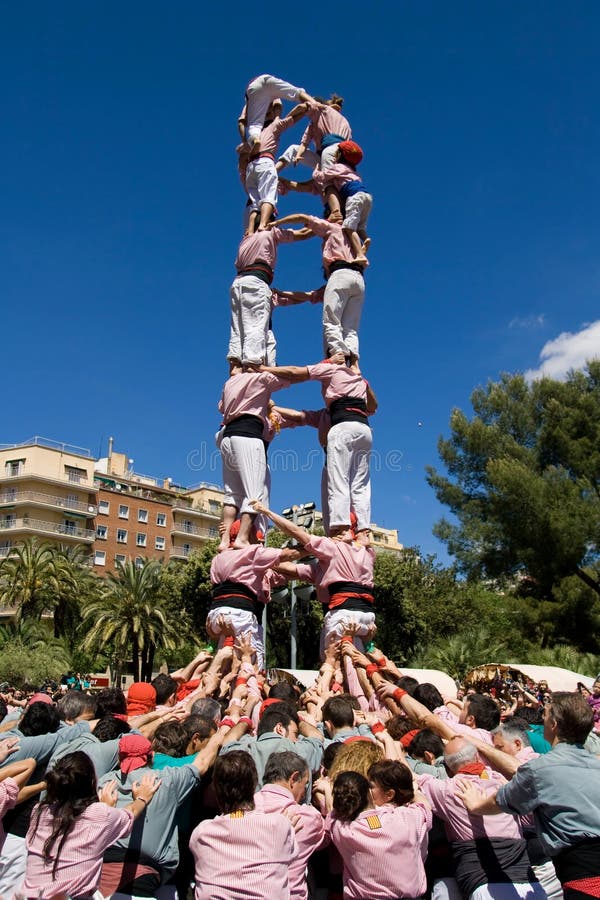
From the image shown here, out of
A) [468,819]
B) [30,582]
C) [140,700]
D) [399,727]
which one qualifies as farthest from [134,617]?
[468,819]

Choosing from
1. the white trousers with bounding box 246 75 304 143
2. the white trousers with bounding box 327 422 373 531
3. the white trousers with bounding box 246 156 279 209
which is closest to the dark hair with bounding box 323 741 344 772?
the white trousers with bounding box 327 422 373 531

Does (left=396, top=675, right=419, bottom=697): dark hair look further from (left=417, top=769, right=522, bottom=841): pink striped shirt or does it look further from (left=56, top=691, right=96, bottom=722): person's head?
(left=56, top=691, right=96, bottom=722): person's head

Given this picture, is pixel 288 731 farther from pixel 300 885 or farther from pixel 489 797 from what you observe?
pixel 489 797

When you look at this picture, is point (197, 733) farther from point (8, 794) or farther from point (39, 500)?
point (39, 500)

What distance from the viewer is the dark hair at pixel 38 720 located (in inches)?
154

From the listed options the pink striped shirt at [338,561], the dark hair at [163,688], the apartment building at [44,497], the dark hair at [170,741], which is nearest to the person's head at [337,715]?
the dark hair at [170,741]

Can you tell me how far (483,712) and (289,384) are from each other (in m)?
5.54

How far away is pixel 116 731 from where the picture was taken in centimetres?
391

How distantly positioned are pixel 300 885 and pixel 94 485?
142 feet

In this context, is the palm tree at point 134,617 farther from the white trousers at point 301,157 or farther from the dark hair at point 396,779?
the dark hair at point 396,779

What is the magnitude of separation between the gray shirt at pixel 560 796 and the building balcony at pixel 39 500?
4127cm

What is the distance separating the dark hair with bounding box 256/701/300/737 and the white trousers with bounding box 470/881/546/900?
1.23m

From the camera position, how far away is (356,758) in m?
3.21

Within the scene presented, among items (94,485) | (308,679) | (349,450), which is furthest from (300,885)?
(94,485)
